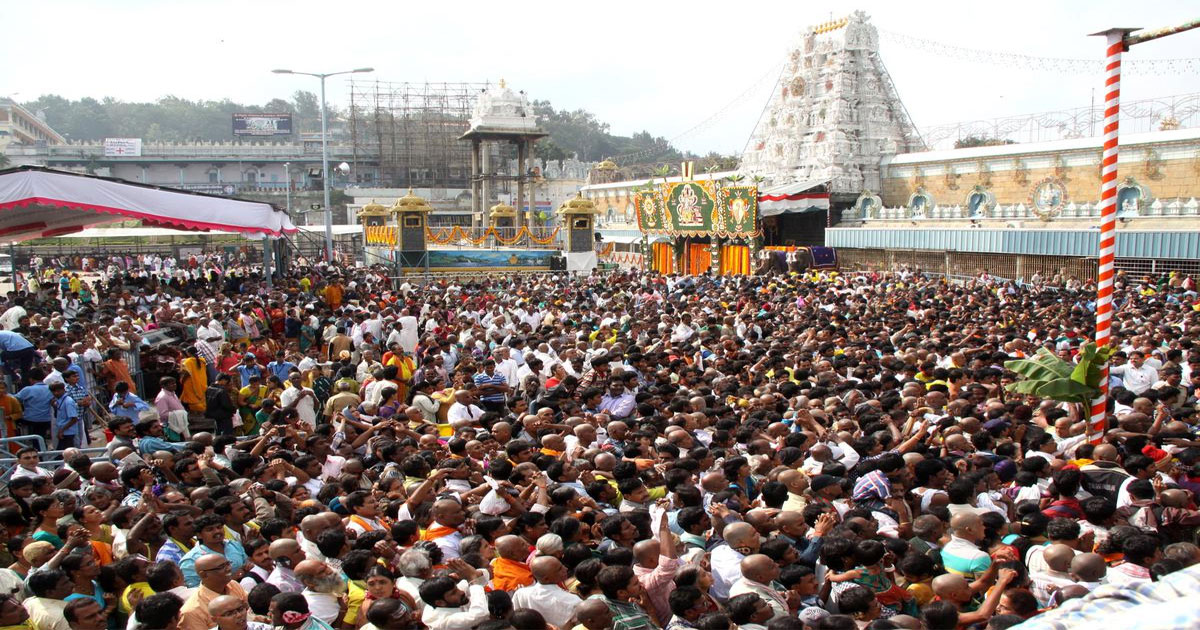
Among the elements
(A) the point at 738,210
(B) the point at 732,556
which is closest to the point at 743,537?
(B) the point at 732,556

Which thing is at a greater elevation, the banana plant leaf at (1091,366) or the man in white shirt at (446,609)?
the banana plant leaf at (1091,366)

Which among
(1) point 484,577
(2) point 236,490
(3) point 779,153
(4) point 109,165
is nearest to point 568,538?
(1) point 484,577

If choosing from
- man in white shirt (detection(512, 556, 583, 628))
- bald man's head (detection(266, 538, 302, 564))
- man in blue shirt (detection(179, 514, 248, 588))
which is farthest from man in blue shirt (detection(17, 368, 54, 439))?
man in white shirt (detection(512, 556, 583, 628))

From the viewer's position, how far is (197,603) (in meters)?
4.00

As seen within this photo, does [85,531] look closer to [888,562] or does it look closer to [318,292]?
[888,562]

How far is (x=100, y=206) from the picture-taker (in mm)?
11844

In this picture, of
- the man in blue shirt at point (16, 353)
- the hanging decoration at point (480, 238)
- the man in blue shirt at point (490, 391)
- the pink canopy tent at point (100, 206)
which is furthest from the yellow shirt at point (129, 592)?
the hanging decoration at point (480, 238)

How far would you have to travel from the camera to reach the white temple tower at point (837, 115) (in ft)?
105

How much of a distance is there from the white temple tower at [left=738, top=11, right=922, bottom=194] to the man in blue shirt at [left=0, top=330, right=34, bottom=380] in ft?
85.3

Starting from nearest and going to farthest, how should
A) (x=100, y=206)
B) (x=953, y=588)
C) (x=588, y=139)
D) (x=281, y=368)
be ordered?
(x=953, y=588) → (x=281, y=368) → (x=100, y=206) → (x=588, y=139)

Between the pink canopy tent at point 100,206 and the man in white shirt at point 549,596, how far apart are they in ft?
33.7

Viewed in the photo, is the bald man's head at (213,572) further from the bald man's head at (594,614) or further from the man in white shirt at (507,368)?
the man in white shirt at (507,368)

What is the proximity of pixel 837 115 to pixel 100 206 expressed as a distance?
88.1 feet

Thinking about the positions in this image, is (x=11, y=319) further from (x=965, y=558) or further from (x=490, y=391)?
(x=965, y=558)
